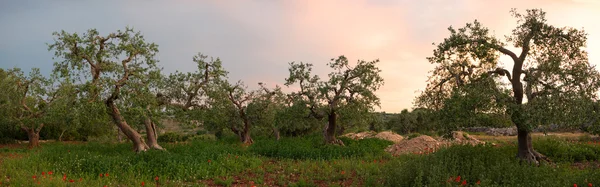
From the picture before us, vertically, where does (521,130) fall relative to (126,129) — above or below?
above

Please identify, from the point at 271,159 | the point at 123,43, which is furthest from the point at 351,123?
the point at 123,43

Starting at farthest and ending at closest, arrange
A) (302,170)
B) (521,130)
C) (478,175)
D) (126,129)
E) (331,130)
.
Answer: (331,130) < (126,129) < (521,130) < (302,170) < (478,175)

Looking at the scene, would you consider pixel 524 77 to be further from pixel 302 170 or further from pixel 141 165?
pixel 141 165

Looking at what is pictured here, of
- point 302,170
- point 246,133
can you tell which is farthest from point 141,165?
point 246,133

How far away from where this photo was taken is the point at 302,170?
52.0ft

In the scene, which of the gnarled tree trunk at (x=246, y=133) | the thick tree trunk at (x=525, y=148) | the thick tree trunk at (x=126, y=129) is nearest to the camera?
the thick tree trunk at (x=525, y=148)

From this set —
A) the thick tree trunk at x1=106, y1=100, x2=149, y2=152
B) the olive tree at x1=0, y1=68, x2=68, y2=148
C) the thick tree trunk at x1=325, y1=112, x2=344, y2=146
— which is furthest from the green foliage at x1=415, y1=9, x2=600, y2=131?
the olive tree at x1=0, y1=68, x2=68, y2=148

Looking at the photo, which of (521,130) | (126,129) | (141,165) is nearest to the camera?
(141,165)

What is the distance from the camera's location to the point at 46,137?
4731 centimetres

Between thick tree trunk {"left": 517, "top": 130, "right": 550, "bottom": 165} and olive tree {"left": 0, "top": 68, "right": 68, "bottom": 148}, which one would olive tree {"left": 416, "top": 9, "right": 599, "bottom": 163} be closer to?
thick tree trunk {"left": 517, "top": 130, "right": 550, "bottom": 165}

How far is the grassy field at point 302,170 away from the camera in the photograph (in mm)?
11445

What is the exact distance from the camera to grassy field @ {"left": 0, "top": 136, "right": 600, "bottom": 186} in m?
11.4

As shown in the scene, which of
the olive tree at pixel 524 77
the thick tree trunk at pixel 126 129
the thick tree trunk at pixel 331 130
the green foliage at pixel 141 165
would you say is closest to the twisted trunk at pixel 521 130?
the olive tree at pixel 524 77

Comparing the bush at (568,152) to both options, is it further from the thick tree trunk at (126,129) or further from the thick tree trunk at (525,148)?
the thick tree trunk at (126,129)
